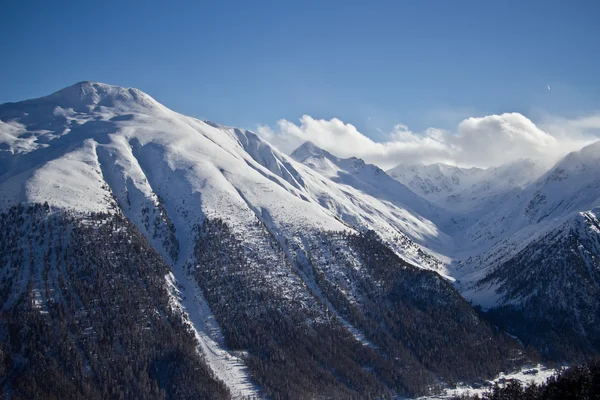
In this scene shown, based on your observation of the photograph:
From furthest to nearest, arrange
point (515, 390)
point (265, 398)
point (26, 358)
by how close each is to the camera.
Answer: point (265, 398) < point (26, 358) < point (515, 390)

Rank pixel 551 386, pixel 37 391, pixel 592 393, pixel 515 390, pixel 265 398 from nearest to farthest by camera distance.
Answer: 1. pixel 592 393
2. pixel 551 386
3. pixel 515 390
4. pixel 37 391
5. pixel 265 398

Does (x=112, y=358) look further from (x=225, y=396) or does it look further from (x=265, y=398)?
(x=265, y=398)

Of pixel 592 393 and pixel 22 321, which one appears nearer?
pixel 592 393

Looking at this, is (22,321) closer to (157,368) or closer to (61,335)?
(61,335)

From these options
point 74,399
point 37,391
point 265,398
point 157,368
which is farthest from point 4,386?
point 265,398

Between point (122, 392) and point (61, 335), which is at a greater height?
point (61, 335)

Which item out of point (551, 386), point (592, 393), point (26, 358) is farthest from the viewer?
point (26, 358)

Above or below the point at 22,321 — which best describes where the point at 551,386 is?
below

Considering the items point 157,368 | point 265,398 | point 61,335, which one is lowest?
point 265,398

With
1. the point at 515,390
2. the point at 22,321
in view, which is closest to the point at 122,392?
the point at 22,321
